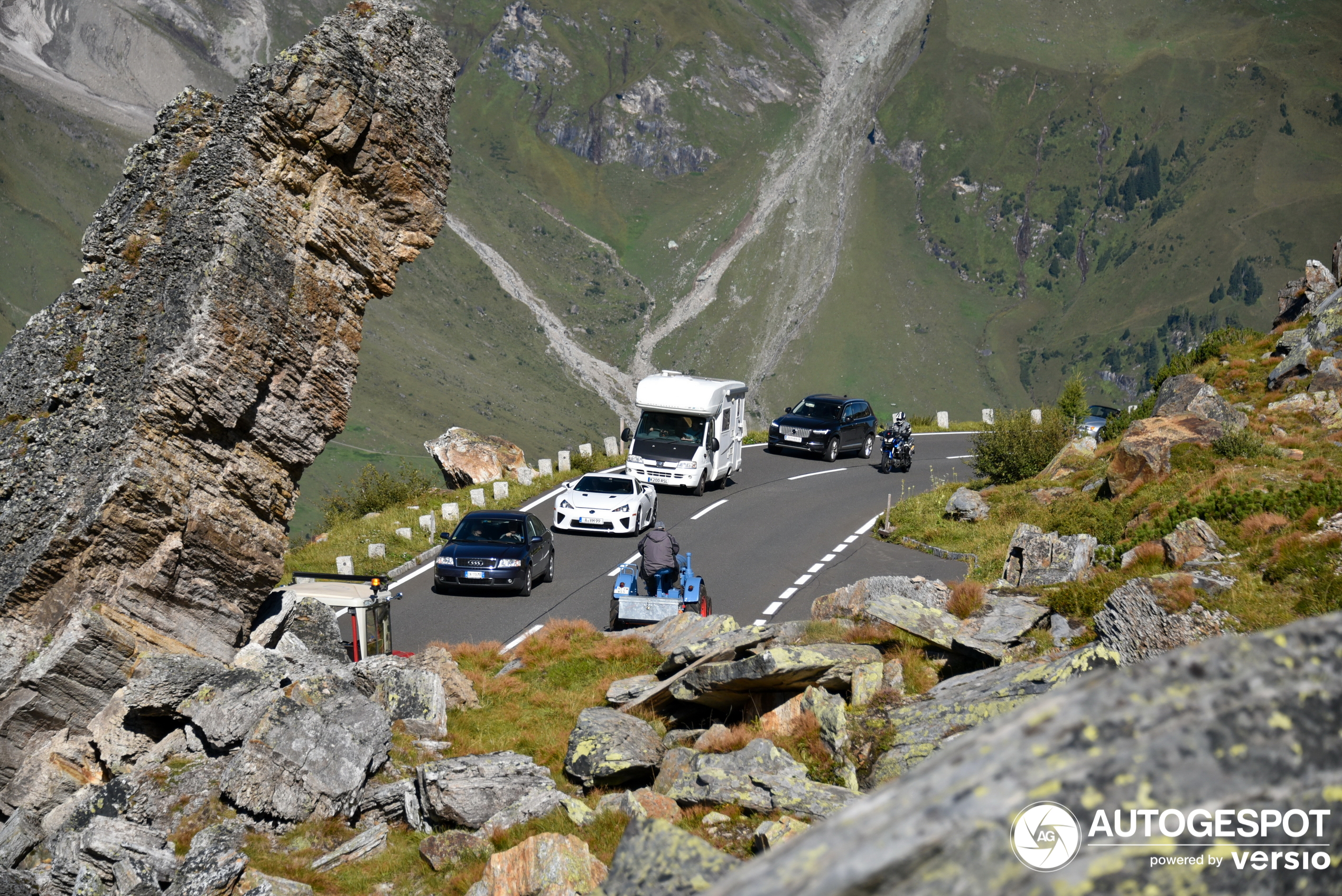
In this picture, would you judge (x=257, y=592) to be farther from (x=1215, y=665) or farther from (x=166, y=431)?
(x=1215, y=665)

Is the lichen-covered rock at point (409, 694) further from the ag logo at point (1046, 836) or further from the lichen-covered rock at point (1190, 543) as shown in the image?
the ag logo at point (1046, 836)

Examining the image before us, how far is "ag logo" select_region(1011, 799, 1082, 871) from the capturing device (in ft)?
8.93

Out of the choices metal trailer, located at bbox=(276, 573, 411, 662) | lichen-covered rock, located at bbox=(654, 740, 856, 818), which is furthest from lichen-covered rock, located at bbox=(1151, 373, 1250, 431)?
metal trailer, located at bbox=(276, 573, 411, 662)

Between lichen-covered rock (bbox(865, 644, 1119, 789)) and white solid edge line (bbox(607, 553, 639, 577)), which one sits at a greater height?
white solid edge line (bbox(607, 553, 639, 577))

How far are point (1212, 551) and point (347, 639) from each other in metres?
13.4

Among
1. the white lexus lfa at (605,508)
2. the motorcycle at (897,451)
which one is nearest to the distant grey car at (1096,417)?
the motorcycle at (897,451)

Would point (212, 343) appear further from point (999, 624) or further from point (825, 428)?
point (825, 428)

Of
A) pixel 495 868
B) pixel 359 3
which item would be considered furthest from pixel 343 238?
pixel 495 868

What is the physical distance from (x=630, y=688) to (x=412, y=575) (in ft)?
41.0

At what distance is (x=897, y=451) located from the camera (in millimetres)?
34250

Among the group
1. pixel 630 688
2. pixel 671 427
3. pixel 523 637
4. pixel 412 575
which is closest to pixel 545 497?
pixel 671 427

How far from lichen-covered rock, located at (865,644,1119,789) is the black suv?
2810 cm

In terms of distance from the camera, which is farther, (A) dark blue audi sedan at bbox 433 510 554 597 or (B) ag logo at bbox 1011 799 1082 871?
(A) dark blue audi sedan at bbox 433 510 554 597

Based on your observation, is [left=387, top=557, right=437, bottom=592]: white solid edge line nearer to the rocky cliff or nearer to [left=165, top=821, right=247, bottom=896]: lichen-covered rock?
the rocky cliff
